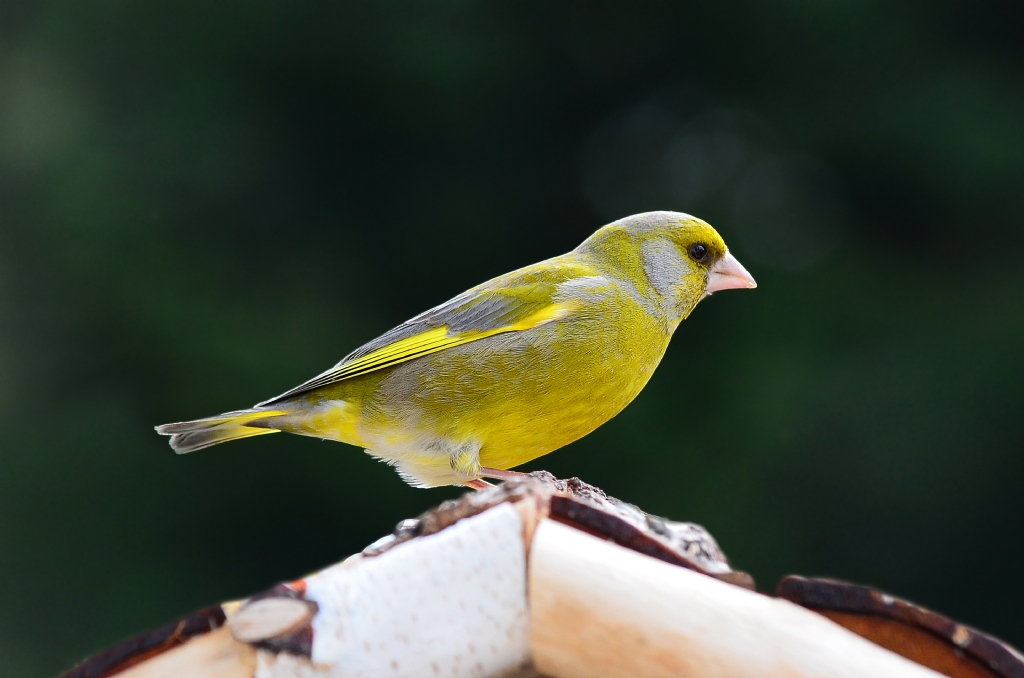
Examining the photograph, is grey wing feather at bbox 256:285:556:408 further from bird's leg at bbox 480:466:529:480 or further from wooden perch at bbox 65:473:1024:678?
wooden perch at bbox 65:473:1024:678

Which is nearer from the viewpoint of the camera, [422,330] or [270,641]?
[270,641]

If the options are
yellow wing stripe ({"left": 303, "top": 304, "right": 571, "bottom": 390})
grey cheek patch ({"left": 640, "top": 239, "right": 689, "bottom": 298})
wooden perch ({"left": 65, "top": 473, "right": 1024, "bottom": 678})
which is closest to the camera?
wooden perch ({"left": 65, "top": 473, "right": 1024, "bottom": 678})

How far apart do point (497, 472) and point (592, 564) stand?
1.21 meters

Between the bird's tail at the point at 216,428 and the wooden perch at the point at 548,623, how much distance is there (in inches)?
55.5

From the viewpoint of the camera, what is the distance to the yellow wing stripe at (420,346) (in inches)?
100

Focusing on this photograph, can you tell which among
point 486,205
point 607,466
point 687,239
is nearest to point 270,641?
point 687,239

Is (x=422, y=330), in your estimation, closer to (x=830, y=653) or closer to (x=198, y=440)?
(x=198, y=440)

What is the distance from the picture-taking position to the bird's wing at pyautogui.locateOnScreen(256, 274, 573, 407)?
2572 mm

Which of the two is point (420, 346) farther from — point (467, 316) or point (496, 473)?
point (496, 473)

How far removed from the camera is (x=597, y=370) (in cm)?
243

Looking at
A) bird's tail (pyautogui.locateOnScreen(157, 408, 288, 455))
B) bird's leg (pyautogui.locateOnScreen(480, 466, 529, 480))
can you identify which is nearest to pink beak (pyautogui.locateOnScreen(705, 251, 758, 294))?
bird's leg (pyautogui.locateOnScreen(480, 466, 529, 480))

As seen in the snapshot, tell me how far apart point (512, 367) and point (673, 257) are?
0.62 meters

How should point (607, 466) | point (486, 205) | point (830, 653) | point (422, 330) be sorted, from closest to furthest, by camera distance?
point (830, 653) < point (422, 330) < point (607, 466) < point (486, 205)

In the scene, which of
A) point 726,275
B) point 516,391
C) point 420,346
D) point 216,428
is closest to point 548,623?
point 516,391
